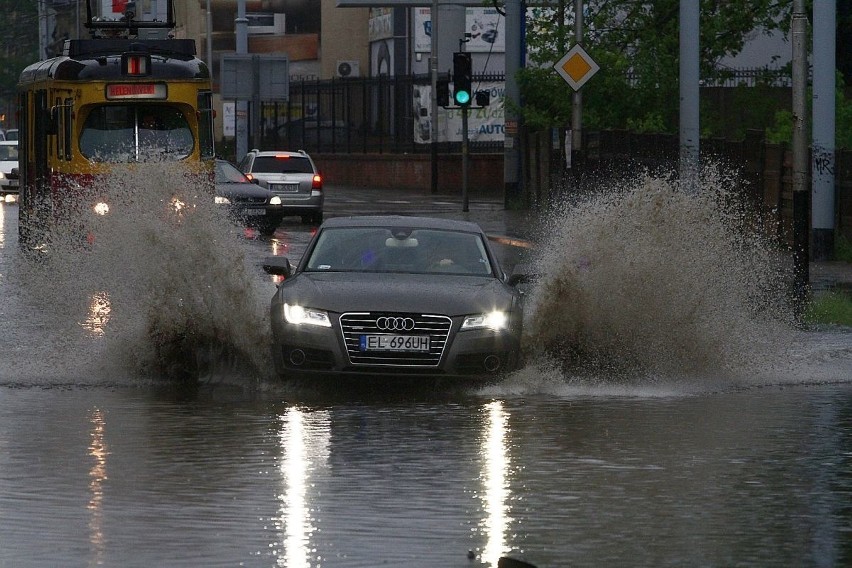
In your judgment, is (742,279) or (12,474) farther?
(742,279)

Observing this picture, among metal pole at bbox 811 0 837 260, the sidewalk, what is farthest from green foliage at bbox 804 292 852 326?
metal pole at bbox 811 0 837 260

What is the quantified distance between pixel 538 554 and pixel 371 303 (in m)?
5.82

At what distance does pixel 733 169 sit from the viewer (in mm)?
32156

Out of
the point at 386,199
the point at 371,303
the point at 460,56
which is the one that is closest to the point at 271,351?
the point at 371,303

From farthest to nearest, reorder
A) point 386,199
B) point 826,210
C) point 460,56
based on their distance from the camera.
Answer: point 386,199 → point 460,56 → point 826,210

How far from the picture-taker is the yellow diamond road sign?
32.8 m

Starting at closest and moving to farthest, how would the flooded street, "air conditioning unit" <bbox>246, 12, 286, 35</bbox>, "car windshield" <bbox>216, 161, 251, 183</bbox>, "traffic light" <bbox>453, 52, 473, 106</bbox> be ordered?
the flooded street < "car windshield" <bbox>216, 161, 251, 183</bbox> < "traffic light" <bbox>453, 52, 473, 106</bbox> < "air conditioning unit" <bbox>246, 12, 286, 35</bbox>

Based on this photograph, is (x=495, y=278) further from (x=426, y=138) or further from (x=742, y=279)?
Result: (x=426, y=138)

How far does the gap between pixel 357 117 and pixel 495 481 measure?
5485cm

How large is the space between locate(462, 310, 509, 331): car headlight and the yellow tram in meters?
13.3

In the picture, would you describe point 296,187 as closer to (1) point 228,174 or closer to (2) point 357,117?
(1) point 228,174

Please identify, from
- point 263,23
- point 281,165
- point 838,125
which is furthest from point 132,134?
point 263,23

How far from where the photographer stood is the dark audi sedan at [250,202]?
37625 millimetres

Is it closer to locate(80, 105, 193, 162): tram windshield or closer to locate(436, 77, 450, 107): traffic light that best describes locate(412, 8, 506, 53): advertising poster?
locate(436, 77, 450, 107): traffic light
